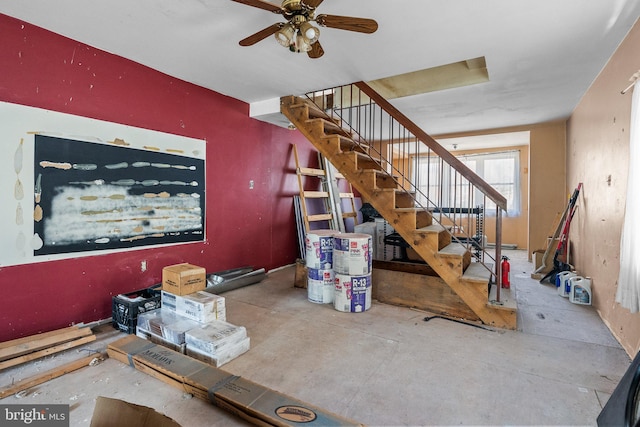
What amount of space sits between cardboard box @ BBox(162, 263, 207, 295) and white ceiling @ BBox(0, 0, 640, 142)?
2098 millimetres

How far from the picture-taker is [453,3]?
219 centimetres

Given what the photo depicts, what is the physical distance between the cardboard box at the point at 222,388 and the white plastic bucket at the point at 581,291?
3337mm

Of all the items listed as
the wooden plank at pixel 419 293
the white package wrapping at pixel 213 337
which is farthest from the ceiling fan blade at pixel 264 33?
the wooden plank at pixel 419 293

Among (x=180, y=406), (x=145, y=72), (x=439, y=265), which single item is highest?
(x=145, y=72)

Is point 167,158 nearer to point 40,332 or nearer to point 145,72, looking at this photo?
point 145,72

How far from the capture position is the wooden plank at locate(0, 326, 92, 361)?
2140mm

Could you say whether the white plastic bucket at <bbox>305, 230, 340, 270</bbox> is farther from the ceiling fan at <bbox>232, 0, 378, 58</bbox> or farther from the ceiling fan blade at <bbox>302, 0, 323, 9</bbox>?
the ceiling fan blade at <bbox>302, 0, 323, 9</bbox>

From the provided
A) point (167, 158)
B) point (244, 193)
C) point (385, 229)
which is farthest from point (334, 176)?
point (167, 158)

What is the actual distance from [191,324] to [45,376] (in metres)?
0.92

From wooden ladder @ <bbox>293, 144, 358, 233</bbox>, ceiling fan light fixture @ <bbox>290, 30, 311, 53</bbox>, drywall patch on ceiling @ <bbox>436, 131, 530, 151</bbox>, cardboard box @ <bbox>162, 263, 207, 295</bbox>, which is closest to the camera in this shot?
ceiling fan light fixture @ <bbox>290, 30, 311, 53</bbox>

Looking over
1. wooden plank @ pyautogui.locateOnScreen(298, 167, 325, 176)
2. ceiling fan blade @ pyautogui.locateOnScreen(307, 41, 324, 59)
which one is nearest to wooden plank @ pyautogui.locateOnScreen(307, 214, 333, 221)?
wooden plank @ pyautogui.locateOnScreen(298, 167, 325, 176)

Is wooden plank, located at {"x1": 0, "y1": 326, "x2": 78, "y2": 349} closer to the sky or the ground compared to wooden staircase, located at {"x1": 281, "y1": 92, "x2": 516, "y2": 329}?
closer to the ground

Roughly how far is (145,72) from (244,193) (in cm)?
191

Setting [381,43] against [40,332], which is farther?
[381,43]
